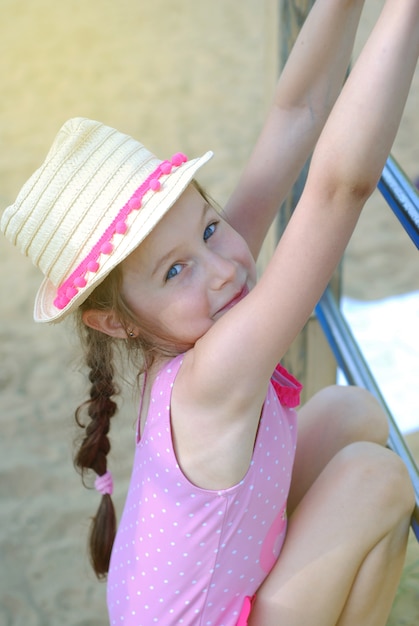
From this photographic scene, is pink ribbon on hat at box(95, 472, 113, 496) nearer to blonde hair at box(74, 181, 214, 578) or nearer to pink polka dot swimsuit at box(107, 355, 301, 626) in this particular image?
blonde hair at box(74, 181, 214, 578)

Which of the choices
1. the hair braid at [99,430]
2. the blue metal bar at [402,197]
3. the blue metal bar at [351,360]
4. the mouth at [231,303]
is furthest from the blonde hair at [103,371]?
the blue metal bar at [351,360]

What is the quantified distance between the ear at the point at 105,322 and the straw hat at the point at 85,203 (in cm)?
4

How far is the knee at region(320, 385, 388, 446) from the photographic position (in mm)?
1520

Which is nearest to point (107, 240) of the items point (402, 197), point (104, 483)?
point (402, 197)

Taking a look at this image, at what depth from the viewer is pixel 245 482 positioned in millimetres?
1242

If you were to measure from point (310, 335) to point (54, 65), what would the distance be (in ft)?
7.62

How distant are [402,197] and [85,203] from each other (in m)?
0.42

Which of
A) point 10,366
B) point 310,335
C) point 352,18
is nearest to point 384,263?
point 310,335

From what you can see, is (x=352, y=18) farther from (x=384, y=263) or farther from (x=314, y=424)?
(x=384, y=263)

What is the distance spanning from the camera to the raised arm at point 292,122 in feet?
4.49

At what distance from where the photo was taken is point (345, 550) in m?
1.30

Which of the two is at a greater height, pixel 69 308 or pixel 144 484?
pixel 69 308

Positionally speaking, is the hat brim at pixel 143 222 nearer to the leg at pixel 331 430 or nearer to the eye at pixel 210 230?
the eye at pixel 210 230

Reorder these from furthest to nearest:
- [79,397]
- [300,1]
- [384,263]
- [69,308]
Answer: [384,263] → [79,397] → [300,1] → [69,308]
